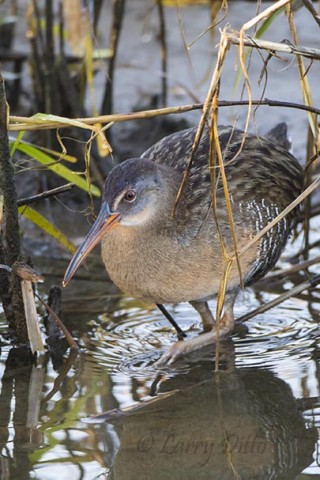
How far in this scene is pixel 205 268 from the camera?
4398 mm

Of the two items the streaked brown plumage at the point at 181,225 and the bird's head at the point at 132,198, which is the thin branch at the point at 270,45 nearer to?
the streaked brown plumage at the point at 181,225

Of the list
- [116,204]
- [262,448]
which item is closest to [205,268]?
[116,204]

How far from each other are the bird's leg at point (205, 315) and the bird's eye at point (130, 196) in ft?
2.40

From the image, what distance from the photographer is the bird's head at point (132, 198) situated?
413 cm

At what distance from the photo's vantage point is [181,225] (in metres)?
4.38

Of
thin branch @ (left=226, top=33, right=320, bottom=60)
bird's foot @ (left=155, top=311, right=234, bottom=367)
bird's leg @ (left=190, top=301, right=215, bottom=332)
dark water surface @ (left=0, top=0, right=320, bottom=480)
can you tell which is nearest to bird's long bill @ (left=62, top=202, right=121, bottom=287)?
dark water surface @ (left=0, top=0, right=320, bottom=480)

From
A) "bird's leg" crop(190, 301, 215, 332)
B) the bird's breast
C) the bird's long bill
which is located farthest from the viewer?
"bird's leg" crop(190, 301, 215, 332)

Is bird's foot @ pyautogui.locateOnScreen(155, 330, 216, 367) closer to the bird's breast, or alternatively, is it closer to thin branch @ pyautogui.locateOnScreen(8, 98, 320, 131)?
the bird's breast

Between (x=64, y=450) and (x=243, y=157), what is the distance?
1.69 m

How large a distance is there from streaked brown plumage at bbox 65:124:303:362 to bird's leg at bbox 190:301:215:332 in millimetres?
146

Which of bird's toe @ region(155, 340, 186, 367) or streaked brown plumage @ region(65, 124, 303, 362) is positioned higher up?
streaked brown plumage @ region(65, 124, 303, 362)

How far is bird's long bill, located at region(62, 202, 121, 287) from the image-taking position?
402 centimetres

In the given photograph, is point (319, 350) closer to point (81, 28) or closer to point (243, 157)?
point (243, 157)

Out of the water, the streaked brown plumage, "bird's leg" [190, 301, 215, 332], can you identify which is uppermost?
the streaked brown plumage
